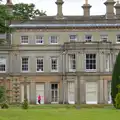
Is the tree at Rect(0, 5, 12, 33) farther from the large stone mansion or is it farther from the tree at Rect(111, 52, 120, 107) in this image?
the large stone mansion

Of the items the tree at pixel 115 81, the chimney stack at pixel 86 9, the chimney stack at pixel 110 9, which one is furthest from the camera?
the chimney stack at pixel 86 9

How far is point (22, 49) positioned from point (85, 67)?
28.5 ft

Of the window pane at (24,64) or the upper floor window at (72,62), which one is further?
the window pane at (24,64)

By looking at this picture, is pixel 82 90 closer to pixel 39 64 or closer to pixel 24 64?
pixel 39 64

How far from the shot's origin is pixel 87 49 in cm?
6869

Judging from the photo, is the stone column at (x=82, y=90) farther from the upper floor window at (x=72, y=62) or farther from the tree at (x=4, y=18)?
the tree at (x=4, y=18)

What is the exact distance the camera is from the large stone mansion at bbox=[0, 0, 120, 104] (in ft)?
226

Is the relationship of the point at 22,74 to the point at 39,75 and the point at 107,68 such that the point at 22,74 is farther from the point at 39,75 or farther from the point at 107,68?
the point at 107,68

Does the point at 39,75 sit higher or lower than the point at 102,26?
lower

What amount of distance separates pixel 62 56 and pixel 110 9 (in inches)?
338

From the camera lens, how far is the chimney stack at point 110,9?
7256 centimetres

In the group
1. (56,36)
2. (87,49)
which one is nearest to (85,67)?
(87,49)

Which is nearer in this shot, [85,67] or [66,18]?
[85,67]

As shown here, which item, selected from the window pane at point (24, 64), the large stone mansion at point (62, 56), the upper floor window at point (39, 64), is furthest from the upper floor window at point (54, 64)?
the window pane at point (24, 64)
